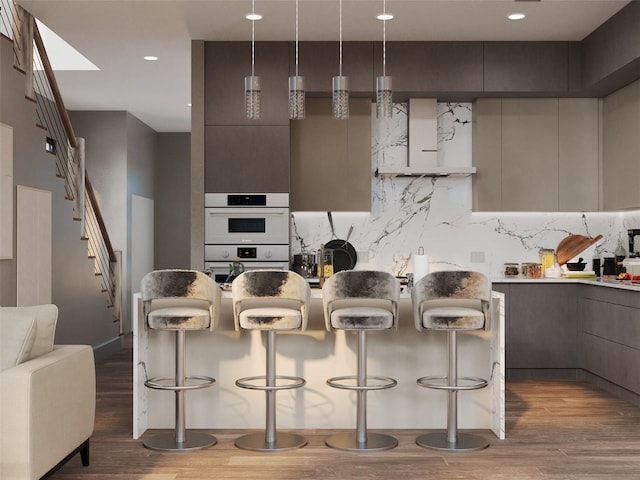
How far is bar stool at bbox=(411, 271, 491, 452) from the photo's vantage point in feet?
14.0

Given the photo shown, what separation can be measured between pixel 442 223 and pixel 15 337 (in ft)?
14.6

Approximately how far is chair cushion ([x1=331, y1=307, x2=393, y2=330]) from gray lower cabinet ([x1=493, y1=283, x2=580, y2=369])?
262 cm

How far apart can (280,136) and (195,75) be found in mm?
865

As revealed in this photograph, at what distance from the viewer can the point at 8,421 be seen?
322 cm

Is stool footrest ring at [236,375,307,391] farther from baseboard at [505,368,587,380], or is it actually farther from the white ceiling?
the white ceiling

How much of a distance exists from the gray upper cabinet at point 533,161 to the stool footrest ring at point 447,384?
8.06ft

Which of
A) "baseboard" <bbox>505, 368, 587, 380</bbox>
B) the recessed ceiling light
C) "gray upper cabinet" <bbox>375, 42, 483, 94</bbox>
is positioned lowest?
"baseboard" <bbox>505, 368, 587, 380</bbox>

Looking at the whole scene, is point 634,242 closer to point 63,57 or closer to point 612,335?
point 612,335

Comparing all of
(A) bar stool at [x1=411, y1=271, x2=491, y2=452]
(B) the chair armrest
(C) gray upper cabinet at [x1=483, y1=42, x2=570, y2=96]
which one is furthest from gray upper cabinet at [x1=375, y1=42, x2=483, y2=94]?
(B) the chair armrest

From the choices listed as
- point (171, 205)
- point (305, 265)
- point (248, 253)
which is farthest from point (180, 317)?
point (171, 205)

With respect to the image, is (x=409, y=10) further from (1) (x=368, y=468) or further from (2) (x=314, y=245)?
(1) (x=368, y=468)

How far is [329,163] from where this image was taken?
22.2 ft

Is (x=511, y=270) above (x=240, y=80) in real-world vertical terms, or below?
below

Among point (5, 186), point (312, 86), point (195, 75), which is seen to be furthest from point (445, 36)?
point (5, 186)
